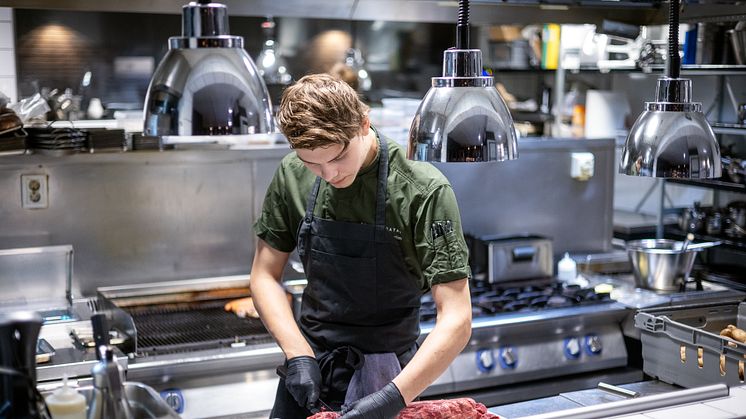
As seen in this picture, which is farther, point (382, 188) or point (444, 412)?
point (382, 188)

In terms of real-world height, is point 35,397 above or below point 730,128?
below

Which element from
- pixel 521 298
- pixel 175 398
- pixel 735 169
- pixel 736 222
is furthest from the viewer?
pixel 736 222

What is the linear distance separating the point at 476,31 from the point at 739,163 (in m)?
4.88

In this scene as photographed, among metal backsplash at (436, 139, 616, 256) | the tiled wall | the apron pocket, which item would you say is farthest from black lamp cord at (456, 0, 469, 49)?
the tiled wall

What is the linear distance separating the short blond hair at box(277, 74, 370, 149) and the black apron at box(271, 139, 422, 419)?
0.29 meters

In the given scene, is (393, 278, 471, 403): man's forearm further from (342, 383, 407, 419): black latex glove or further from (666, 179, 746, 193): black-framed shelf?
(666, 179, 746, 193): black-framed shelf

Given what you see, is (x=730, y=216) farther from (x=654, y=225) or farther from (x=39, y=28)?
(x=39, y=28)

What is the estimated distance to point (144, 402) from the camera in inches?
68.5

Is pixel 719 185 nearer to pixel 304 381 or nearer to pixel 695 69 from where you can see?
pixel 695 69

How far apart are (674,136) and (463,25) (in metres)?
0.74

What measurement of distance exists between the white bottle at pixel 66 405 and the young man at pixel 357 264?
853mm

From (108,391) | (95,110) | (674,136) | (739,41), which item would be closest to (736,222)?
(739,41)

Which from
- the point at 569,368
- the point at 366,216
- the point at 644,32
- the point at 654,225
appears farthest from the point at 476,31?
the point at 366,216

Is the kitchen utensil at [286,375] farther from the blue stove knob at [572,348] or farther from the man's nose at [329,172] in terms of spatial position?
the blue stove knob at [572,348]
